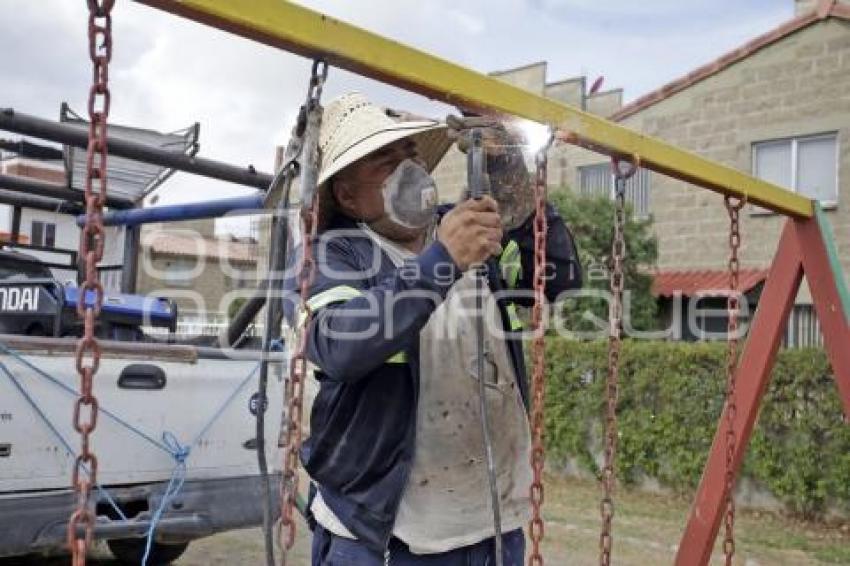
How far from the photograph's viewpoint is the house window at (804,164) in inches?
456

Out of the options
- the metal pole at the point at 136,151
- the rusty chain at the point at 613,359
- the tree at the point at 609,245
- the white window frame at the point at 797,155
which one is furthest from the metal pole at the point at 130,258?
the white window frame at the point at 797,155

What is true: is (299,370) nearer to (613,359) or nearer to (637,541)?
(613,359)

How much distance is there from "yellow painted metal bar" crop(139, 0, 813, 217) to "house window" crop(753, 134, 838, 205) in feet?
32.4

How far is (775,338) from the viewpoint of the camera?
3002 mm

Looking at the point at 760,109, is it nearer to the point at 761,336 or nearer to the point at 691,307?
the point at 691,307

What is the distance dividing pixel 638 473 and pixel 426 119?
6340 millimetres

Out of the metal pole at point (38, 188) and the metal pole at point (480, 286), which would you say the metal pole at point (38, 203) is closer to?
the metal pole at point (38, 188)

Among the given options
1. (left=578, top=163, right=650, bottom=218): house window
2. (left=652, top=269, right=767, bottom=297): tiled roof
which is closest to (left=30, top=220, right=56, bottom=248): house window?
(left=578, top=163, right=650, bottom=218): house window

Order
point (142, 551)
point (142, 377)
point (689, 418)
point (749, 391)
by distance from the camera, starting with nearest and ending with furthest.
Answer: point (749, 391) < point (142, 377) < point (142, 551) < point (689, 418)

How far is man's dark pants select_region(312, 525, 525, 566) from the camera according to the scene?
1912 mm

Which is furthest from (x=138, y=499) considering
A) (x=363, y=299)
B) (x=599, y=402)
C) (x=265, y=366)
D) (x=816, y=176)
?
(x=816, y=176)

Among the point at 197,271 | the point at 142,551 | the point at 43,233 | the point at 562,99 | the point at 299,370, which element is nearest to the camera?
the point at 299,370

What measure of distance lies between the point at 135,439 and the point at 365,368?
2611 mm

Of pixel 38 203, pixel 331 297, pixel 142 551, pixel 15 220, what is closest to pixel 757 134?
pixel 38 203
